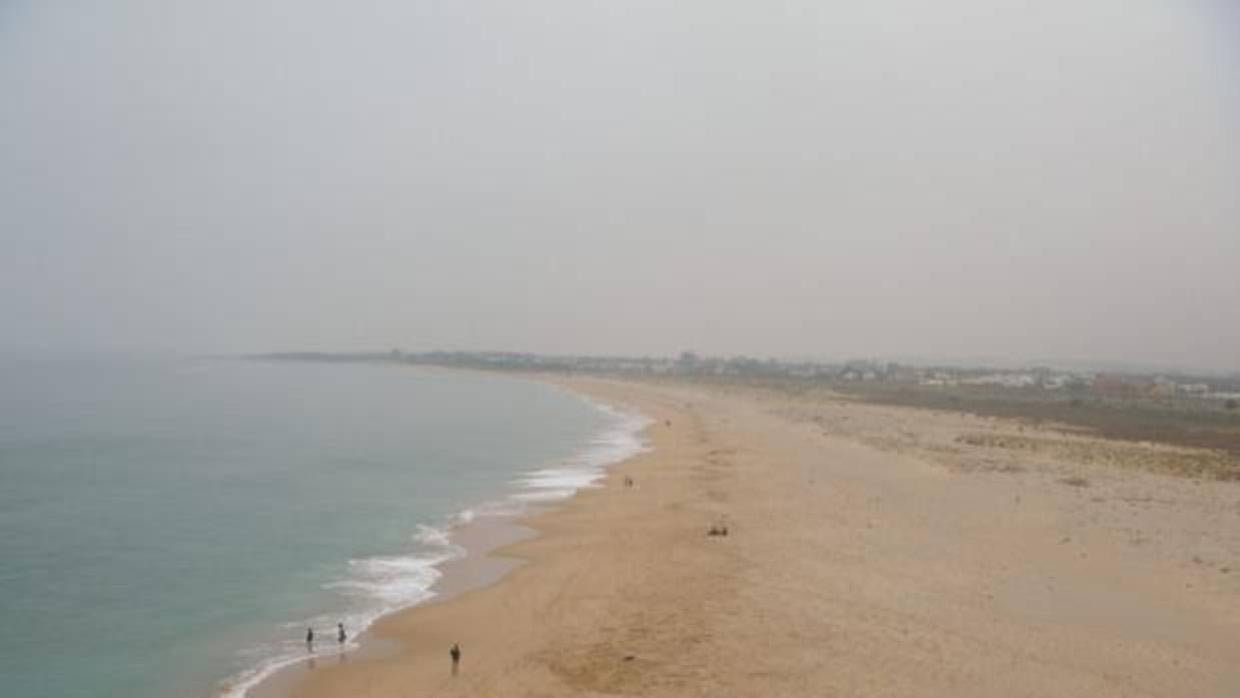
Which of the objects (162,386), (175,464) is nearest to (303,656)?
(175,464)

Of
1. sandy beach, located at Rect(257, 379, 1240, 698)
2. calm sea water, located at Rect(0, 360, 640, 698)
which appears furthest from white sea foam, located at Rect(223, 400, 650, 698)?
sandy beach, located at Rect(257, 379, 1240, 698)

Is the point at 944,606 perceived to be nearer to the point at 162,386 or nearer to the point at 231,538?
the point at 231,538

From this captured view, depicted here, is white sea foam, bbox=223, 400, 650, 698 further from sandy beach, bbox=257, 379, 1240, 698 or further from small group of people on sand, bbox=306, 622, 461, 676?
sandy beach, bbox=257, 379, 1240, 698

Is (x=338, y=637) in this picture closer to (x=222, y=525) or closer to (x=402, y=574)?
(x=402, y=574)

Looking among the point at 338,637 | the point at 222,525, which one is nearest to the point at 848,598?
the point at 338,637

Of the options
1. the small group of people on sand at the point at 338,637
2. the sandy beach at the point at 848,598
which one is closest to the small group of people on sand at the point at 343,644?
the small group of people on sand at the point at 338,637

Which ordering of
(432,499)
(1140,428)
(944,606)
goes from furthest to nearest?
(1140,428) < (432,499) < (944,606)
